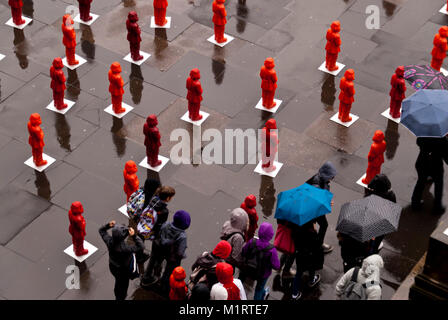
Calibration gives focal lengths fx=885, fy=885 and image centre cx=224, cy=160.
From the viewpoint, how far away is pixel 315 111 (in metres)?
16.0

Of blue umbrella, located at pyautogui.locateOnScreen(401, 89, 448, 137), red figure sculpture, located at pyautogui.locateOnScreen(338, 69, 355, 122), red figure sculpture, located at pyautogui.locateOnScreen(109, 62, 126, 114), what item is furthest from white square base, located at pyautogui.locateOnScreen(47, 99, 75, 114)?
blue umbrella, located at pyautogui.locateOnScreen(401, 89, 448, 137)

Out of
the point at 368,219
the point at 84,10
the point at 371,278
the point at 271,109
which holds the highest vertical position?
the point at 368,219

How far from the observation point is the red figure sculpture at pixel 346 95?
14.9 metres

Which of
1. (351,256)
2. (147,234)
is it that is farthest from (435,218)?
(147,234)

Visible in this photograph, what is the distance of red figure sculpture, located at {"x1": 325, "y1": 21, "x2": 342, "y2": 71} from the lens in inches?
630

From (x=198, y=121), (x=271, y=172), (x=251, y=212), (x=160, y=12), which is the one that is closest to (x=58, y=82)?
(x=198, y=121)

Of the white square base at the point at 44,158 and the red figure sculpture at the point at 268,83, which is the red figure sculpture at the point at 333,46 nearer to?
the red figure sculpture at the point at 268,83

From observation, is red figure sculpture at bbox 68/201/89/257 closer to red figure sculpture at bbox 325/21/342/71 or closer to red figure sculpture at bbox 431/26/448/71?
red figure sculpture at bbox 325/21/342/71

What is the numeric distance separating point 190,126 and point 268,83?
1559 millimetres

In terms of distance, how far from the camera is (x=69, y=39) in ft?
53.7

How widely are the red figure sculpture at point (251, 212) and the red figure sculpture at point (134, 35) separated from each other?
4.91m

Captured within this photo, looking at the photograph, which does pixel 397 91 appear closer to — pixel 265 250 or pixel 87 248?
pixel 265 250

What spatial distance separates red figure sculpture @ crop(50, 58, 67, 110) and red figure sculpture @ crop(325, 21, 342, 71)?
4.85 metres
